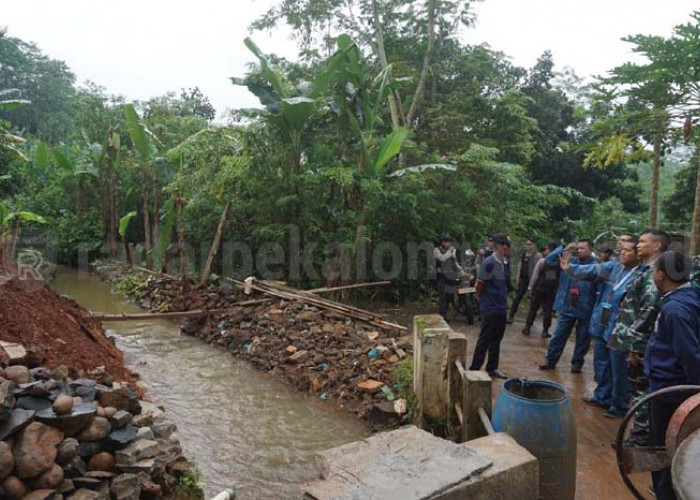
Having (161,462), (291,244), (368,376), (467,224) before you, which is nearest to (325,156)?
(291,244)

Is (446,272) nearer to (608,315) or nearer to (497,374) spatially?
(497,374)

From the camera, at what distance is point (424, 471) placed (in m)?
2.79

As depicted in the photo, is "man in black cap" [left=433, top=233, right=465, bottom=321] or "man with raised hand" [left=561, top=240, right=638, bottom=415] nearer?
"man with raised hand" [left=561, top=240, right=638, bottom=415]

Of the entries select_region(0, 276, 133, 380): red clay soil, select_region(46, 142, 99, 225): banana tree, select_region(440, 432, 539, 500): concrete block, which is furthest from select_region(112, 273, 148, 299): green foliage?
select_region(440, 432, 539, 500): concrete block

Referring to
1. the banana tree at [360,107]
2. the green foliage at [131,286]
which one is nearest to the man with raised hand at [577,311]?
the banana tree at [360,107]

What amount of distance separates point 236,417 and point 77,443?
2.70 metres

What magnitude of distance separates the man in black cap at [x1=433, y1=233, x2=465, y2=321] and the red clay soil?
549 centimetres

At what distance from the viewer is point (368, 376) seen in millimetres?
6516

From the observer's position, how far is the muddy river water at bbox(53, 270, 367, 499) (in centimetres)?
482

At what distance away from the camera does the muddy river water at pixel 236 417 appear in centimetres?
482

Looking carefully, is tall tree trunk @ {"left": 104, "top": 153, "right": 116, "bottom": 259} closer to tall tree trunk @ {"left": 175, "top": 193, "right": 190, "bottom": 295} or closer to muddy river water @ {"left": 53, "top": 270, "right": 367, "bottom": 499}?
tall tree trunk @ {"left": 175, "top": 193, "right": 190, "bottom": 295}

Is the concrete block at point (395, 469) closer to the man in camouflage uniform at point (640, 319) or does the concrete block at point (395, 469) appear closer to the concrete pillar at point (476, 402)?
the concrete pillar at point (476, 402)

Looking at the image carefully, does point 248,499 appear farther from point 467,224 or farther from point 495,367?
point 467,224

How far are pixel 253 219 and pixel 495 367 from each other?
7.19 metres
